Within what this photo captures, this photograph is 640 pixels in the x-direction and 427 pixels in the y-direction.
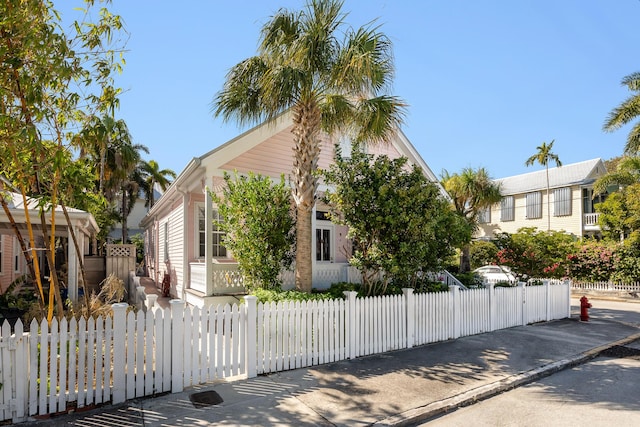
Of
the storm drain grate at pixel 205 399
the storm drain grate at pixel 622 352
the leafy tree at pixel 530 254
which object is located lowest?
the storm drain grate at pixel 622 352

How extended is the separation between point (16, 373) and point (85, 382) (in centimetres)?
90

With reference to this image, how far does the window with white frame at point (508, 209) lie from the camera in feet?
123

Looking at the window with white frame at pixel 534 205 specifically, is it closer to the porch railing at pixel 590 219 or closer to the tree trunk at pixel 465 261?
the porch railing at pixel 590 219

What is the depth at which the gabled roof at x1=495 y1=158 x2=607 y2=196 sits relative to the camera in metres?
32.2

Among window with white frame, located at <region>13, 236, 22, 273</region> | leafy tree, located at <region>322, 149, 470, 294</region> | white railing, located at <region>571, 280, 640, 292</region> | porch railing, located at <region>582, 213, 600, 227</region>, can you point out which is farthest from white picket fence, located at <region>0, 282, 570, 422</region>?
porch railing, located at <region>582, 213, 600, 227</region>

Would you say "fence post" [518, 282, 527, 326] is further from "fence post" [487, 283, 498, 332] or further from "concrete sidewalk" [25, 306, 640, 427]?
"concrete sidewalk" [25, 306, 640, 427]

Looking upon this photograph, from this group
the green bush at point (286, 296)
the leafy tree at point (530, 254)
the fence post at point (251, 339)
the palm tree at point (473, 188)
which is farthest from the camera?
the palm tree at point (473, 188)

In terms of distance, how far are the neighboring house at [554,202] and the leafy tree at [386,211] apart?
22.3m

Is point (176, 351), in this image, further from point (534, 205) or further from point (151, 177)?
point (534, 205)

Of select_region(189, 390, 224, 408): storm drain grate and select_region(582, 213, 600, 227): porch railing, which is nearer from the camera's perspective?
select_region(189, 390, 224, 408): storm drain grate

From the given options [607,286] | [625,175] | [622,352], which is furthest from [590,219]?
[622,352]

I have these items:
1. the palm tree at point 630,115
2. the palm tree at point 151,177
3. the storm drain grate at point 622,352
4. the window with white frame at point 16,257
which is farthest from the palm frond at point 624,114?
the palm tree at point 151,177

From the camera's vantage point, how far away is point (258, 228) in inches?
357

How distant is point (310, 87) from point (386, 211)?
3.04 m
